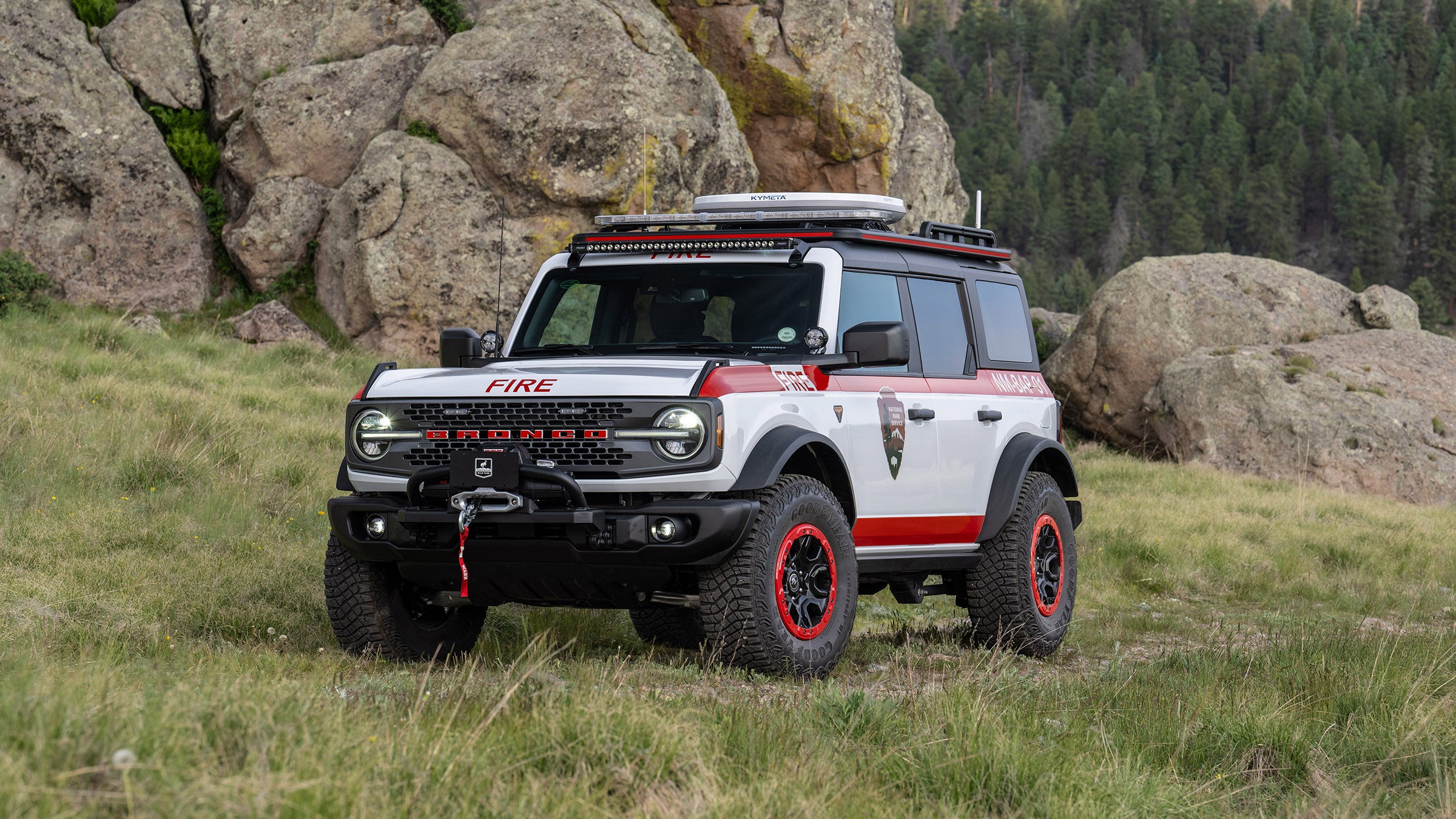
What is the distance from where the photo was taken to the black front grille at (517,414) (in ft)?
20.1

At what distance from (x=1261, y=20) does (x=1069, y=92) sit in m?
21.7

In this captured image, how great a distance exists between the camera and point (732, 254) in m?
7.46

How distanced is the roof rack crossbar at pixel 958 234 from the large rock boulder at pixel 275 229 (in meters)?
11.4

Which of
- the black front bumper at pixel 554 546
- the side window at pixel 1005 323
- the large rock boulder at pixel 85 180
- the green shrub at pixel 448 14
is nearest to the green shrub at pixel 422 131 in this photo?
the green shrub at pixel 448 14

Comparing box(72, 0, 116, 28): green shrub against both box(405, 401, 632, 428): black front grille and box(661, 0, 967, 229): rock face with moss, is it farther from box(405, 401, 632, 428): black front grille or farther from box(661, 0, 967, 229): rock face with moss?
box(405, 401, 632, 428): black front grille

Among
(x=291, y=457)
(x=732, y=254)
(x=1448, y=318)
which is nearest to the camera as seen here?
(x=732, y=254)

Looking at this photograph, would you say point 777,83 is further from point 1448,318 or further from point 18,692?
point 1448,318

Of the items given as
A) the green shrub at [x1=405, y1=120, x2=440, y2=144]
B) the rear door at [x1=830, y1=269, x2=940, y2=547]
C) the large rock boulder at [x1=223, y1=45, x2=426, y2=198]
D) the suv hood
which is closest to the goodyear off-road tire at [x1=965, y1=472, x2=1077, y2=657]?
the rear door at [x1=830, y1=269, x2=940, y2=547]

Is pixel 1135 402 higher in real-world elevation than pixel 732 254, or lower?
lower

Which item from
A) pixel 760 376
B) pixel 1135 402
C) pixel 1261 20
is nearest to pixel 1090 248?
pixel 1261 20

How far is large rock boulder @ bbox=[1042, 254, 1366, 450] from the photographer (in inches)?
853

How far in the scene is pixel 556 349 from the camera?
7.61m

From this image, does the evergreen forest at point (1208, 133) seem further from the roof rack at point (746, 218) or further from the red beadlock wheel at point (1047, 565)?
the roof rack at point (746, 218)

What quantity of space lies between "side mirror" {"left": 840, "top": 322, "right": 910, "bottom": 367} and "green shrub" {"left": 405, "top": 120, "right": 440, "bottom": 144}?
12704mm
